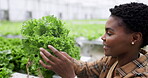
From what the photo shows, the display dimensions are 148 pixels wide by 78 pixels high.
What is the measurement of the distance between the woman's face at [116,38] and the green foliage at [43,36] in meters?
0.55

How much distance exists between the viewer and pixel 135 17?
1100 millimetres

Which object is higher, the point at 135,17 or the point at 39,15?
the point at 135,17

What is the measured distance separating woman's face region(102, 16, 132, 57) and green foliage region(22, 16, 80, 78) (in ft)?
1.79

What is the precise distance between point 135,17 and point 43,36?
0.88m

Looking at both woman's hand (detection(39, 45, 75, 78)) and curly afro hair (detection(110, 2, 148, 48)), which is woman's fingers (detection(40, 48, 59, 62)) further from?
curly afro hair (detection(110, 2, 148, 48))

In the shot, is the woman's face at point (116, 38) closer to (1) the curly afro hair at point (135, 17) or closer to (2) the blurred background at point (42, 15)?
(1) the curly afro hair at point (135, 17)

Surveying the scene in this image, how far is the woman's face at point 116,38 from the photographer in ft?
3.69

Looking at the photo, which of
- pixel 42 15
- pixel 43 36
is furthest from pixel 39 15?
pixel 43 36

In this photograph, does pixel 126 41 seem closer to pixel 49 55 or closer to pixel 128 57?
pixel 128 57

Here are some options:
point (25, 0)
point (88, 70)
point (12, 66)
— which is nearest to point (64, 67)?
point (88, 70)

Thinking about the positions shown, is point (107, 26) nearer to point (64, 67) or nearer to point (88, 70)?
point (64, 67)

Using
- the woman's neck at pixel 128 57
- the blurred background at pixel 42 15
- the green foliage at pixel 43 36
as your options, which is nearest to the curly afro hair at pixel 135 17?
the woman's neck at pixel 128 57

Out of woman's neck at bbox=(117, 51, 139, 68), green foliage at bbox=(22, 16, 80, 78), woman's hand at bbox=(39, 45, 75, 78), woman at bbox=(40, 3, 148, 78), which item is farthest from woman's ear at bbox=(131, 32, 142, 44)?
green foliage at bbox=(22, 16, 80, 78)

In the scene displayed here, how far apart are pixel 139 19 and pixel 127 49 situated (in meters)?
0.23
